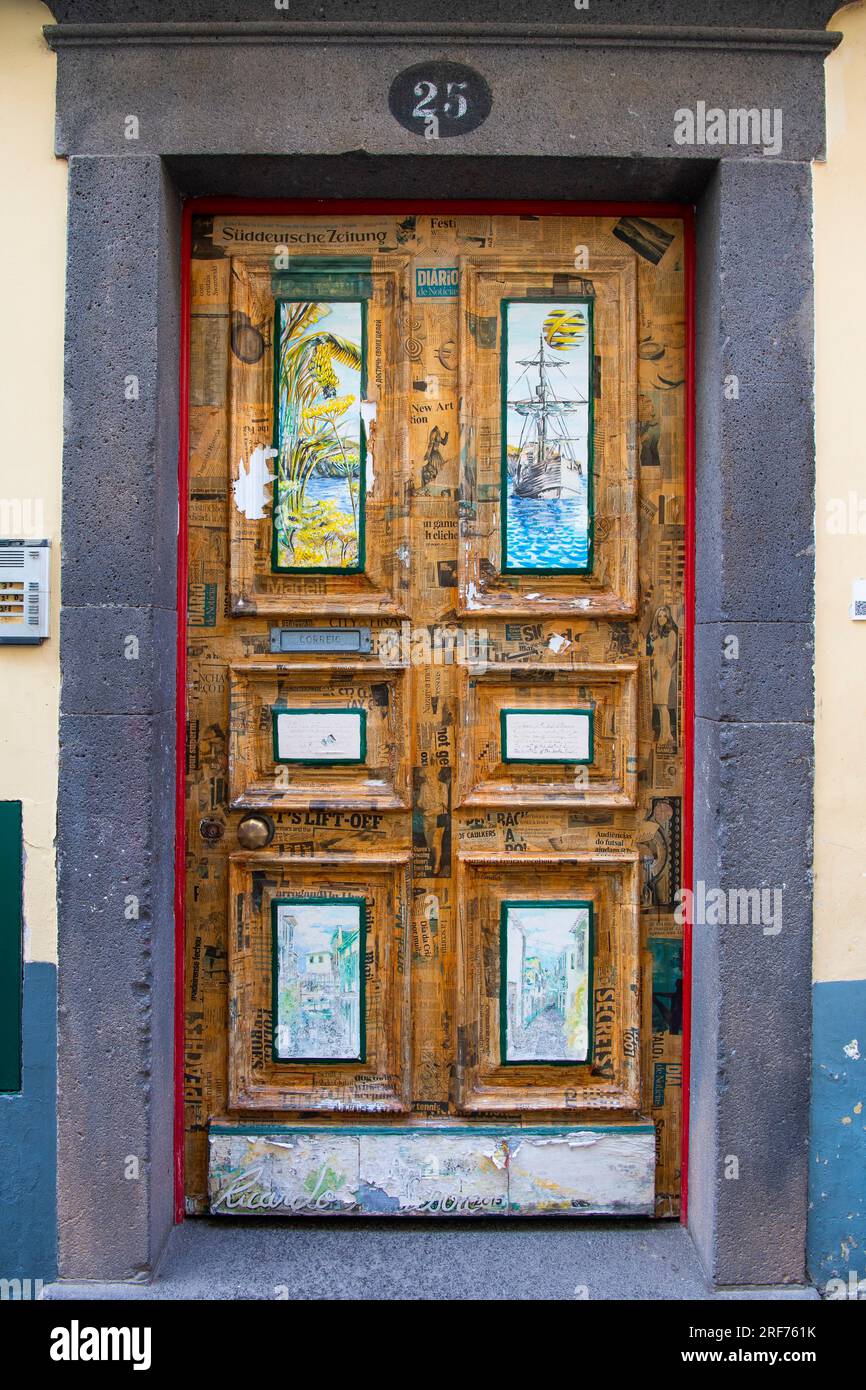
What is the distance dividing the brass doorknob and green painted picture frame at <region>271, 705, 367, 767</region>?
0.19m

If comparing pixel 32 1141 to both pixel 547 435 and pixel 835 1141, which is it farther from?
pixel 547 435

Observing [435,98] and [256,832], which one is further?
[256,832]

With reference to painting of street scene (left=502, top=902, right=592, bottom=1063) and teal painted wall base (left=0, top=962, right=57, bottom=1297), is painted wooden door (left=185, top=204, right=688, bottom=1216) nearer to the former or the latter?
painting of street scene (left=502, top=902, right=592, bottom=1063)

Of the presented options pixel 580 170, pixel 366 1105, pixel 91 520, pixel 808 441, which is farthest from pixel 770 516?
pixel 366 1105

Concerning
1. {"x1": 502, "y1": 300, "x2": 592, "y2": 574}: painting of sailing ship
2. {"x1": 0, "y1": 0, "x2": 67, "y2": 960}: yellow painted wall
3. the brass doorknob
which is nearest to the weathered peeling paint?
{"x1": 0, "y1": 0, "x2": 67, "y2": 960}: yellow painted wall

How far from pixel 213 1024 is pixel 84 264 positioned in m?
2.28

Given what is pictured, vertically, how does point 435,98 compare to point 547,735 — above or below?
above

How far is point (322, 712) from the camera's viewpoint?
3.12m

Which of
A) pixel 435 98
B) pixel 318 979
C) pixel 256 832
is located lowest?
pixel 318 979

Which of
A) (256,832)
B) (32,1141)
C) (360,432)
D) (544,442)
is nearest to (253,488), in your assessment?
(360,432)

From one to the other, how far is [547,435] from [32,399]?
151 cm

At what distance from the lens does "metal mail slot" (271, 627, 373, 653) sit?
3.10 m

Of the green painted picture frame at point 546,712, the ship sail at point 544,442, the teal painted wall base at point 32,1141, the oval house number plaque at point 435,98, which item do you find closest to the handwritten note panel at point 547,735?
the green painted picture frame at point 546,712

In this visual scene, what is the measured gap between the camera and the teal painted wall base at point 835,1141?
9.48 feet
